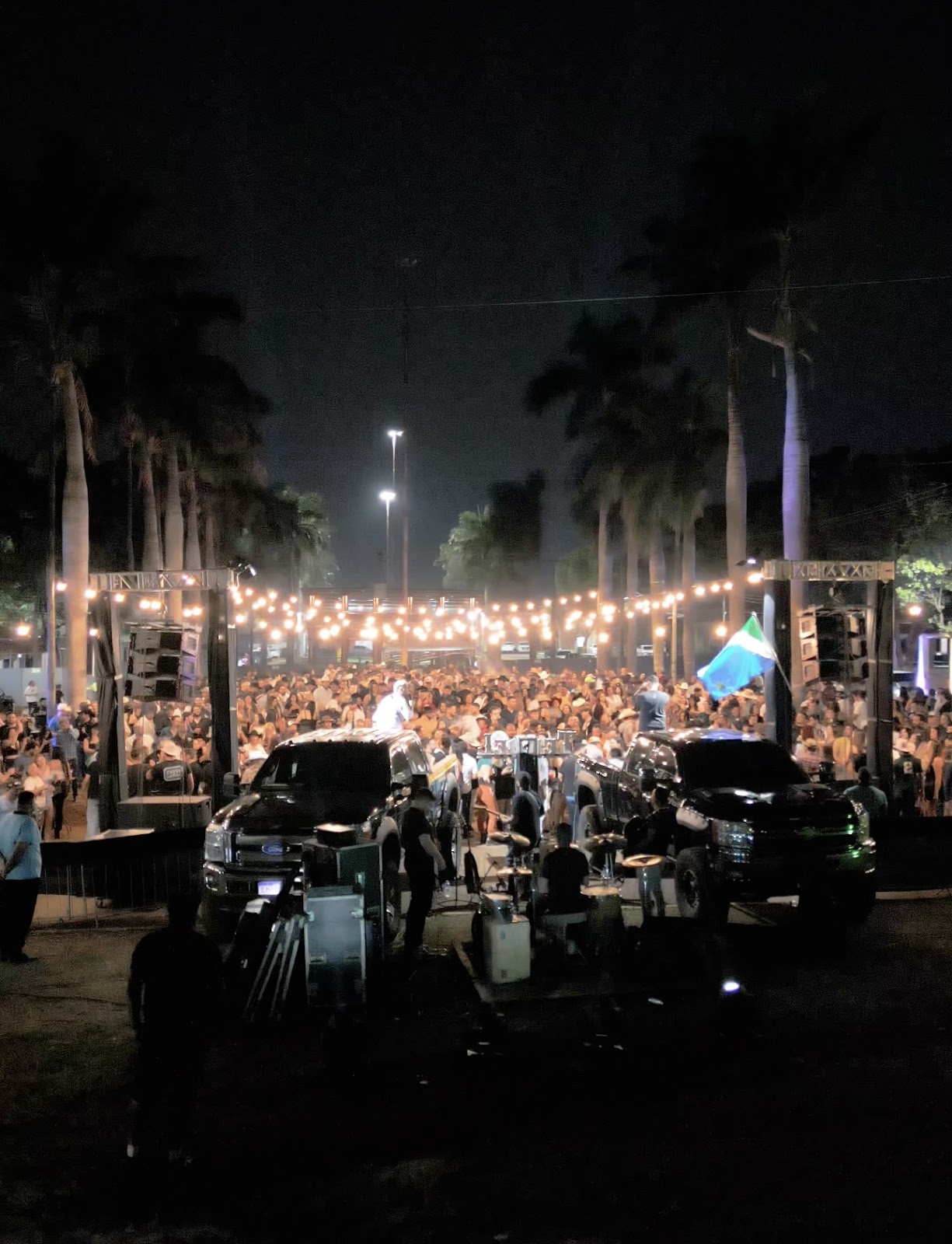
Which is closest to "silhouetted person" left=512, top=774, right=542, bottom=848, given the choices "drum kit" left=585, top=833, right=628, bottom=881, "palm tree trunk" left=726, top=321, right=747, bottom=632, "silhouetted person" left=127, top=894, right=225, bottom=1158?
"drum kit" left=585, top=833, right=628, bottom=881

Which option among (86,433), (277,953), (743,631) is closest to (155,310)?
(86,433)

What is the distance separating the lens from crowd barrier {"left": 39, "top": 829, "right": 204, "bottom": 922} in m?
12.1

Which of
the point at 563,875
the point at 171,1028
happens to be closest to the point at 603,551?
the point at 563,875

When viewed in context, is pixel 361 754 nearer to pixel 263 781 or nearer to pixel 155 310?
pixel 263 781

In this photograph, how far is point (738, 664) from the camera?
1723cm

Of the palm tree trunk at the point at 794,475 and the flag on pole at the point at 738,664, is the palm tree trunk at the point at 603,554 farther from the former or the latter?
the flag on pole at the point at 738,664

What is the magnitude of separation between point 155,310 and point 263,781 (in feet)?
78.9

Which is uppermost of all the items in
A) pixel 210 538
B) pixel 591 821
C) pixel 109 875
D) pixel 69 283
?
pixel 69 283

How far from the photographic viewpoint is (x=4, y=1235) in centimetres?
500

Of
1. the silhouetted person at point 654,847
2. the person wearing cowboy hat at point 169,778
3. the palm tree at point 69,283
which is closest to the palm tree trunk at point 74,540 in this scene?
the palm tree at point 69,283

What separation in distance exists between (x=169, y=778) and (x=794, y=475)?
1580 centimetres

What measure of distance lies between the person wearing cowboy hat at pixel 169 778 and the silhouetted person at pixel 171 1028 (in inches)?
371

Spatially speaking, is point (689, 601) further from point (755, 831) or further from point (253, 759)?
point (755, 831)

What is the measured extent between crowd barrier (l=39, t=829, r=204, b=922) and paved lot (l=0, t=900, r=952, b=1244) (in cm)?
302
